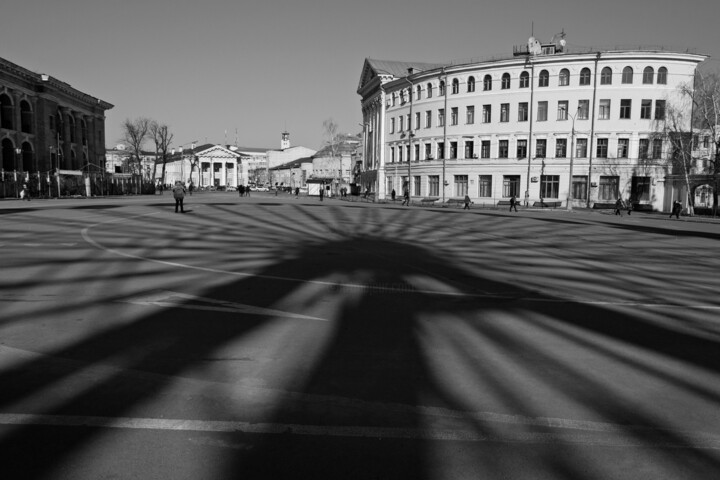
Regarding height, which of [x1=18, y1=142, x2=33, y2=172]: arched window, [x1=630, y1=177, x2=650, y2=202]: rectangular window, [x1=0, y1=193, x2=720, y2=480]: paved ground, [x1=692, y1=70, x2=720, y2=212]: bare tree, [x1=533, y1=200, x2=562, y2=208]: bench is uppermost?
[x1=692, y1=70, x2=720, y2=212]: bare tree

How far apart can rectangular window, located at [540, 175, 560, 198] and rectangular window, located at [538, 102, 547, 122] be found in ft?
19.6

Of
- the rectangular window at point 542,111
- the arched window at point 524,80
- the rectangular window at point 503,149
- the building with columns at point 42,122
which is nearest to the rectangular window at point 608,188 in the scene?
the rectangular window at point 542,111

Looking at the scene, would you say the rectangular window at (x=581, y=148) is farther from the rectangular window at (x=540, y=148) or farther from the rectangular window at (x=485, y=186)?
the rectangular window at (x=485, y=186)

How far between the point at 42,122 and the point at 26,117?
2057 mm

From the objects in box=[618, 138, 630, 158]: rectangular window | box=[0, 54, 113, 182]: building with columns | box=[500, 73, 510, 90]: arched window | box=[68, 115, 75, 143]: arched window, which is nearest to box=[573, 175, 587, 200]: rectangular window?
box=[618, 138, 630, 158]: rectangular window

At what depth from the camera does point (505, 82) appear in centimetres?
5822

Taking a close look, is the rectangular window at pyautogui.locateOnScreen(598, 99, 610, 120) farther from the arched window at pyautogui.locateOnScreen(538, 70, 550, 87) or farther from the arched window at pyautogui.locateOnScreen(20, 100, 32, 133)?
the arched window at pyautogui.locateOnScreen(20, 100, 32, 133)

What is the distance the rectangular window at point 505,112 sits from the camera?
191 ft

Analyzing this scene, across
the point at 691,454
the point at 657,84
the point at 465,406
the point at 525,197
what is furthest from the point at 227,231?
the point at 657,84

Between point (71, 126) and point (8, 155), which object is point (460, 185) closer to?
point (8, 155)

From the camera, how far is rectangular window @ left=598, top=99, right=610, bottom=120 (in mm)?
54406

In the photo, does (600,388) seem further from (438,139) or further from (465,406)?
(438,139)

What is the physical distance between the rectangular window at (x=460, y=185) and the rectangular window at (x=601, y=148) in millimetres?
14004

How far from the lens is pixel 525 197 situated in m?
55.2
